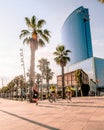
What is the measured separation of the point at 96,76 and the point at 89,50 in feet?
220

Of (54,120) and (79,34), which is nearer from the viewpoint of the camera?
(54,120)

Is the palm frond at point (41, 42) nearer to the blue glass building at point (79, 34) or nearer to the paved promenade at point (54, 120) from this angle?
the paved promenade at point (54, 120)

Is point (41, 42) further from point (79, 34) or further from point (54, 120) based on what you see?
point (79, 34)

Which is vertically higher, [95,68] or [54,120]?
[95,68]

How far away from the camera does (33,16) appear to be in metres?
28.3

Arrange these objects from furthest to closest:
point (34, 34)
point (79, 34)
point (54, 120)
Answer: point (79, 34), point (34, 34), point (54, 120)

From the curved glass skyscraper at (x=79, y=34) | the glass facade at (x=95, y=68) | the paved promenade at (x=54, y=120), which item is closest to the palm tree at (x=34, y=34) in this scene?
the paved promenade at (x=54, y=120)

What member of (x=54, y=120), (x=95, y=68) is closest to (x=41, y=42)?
(x=54, y=120)

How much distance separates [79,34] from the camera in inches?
6481

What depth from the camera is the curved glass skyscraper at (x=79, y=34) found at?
15912cm

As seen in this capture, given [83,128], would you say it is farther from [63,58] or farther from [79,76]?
[79,76]

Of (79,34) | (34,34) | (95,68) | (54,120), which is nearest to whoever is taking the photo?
(54,120)

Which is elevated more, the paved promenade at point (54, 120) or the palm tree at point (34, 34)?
the palm tree at point (34, 34)

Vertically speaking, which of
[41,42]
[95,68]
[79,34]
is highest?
[79,34]
